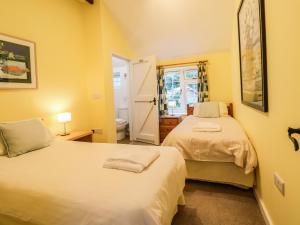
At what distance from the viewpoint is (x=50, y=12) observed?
9.48ft

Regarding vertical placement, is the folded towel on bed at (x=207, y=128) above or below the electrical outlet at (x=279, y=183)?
above

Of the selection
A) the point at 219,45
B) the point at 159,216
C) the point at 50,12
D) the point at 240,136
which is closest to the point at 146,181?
the point at 159,216

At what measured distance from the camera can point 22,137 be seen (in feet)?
6.40

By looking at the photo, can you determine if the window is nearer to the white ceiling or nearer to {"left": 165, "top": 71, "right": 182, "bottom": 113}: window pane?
{"left": 165, "top": 71, "right": 182, "bottom": 113}: window pane

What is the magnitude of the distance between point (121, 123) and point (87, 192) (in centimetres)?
399

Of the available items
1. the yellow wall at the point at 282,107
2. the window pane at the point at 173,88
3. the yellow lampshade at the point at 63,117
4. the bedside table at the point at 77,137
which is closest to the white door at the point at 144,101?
the window pane at the point at 173,88

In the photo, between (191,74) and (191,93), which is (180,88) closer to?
(191,93)

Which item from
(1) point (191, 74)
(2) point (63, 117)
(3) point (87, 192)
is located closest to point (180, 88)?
(1) point (191, 74)

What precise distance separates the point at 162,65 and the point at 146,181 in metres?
4.13

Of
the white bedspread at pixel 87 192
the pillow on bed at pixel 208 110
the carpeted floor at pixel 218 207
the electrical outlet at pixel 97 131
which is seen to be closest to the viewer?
the white bedspread at pixel 87 192

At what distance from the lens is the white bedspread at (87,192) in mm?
963

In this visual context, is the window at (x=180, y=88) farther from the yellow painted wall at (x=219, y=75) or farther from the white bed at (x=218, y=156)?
the white bed at (x=218, y=156)

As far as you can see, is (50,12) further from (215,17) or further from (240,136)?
(240,136)

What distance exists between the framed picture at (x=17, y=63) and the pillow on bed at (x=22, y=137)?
58 centimetres
